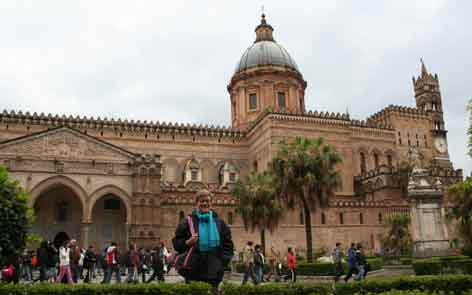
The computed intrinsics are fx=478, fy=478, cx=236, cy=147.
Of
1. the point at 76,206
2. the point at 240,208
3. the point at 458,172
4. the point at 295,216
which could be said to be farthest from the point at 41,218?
the point at 458,172

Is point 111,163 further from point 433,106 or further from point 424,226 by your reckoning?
point 433,106

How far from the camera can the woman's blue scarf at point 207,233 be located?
6348 millimetres

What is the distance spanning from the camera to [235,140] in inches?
1948

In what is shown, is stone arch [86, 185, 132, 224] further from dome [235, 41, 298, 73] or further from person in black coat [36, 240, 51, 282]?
dome [235, 41, 298, 73]

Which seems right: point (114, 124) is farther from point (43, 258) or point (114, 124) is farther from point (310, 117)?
point (43, 258)

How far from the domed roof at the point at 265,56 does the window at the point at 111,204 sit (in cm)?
2280

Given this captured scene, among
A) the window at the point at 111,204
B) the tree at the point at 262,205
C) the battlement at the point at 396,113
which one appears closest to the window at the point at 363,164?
the battlement at the point at 396,113

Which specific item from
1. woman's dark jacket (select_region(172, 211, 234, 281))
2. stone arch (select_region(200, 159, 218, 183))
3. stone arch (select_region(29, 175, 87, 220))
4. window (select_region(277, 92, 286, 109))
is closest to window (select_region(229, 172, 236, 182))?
stone arch (select_region(200, 159, 218, 183))

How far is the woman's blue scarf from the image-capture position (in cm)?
635

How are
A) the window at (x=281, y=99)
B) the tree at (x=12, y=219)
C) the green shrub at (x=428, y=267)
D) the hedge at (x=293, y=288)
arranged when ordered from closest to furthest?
1. the hedge at (x=293, y=288)
2. the tree at (x=12, y=219)
3. the green shrub at (x=428, y=267)
4. the window at (x=281, y=99)

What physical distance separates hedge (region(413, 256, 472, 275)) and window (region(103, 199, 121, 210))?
84.6 ft

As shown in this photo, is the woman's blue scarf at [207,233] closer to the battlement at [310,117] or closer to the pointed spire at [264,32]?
the battlement at [310,117]

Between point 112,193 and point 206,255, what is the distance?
3036 cm

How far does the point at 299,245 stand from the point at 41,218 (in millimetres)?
20707
